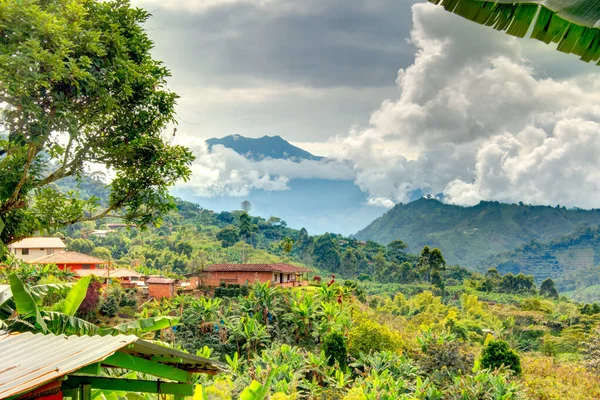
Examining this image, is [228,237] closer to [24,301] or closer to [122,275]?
[122,275]

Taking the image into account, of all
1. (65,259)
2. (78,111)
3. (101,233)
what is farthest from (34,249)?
(78,111)

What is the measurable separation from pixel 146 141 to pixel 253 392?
3343 mm

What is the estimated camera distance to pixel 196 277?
30578 mm

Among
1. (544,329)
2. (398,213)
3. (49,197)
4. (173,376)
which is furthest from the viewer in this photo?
(398,213)

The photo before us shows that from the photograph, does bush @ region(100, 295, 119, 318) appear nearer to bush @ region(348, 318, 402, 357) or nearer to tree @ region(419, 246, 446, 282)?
bush @ region(348, 318, 402, 357)

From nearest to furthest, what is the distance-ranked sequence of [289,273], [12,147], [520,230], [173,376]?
[173,376], [12,147], [289,273], [520,230]

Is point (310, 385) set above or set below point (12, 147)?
below

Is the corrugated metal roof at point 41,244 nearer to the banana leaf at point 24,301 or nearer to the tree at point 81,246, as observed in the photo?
the tree at point 81,246

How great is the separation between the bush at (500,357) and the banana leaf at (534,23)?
13.3 metres

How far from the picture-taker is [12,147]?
459cm

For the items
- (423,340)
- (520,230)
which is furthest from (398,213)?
(423,340)

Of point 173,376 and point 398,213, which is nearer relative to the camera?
point 173,376

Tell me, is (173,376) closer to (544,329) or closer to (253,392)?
(253,392)

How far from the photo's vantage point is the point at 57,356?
7.43ft
